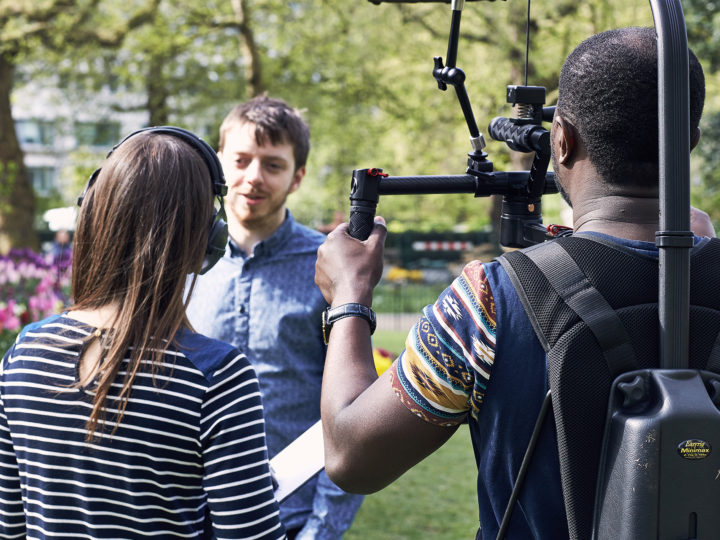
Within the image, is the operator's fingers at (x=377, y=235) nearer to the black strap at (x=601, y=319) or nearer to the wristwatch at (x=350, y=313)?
the wristwatch at (x=350, y=313)

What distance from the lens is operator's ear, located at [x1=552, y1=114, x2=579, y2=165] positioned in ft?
4.83

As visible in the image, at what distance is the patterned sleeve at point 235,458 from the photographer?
1697 millimetres

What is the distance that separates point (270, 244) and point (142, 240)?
4.67 feet

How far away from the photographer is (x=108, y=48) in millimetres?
15602

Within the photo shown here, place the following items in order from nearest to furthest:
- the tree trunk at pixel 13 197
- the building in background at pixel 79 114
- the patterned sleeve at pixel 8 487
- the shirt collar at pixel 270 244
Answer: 1. the patterned sleeve at pixel 8 487
2. the shirt collar at pixel 270 244
3. the tree trunk at pixel 13 197
4. the building in background at pixel 79 114

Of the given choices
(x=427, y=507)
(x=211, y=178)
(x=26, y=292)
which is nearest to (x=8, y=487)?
(x=211, y=178)

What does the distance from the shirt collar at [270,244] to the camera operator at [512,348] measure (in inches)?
68.7

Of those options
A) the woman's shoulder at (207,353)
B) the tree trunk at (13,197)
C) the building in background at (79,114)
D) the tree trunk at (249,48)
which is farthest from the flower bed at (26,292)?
the building in background at (79,114)

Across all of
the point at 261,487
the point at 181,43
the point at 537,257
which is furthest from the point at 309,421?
the point at 181,43

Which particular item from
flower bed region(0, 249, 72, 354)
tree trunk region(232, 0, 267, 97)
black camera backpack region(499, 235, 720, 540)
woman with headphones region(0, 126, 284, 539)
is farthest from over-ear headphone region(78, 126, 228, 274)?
tree trunk region(232, 0, 267, 97)

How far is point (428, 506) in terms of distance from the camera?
20.9 feet

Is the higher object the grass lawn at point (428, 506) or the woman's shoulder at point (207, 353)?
the woman's shoulder at point (207, 353)

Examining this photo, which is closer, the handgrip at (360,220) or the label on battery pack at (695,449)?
the label on battery pack at (695,449)

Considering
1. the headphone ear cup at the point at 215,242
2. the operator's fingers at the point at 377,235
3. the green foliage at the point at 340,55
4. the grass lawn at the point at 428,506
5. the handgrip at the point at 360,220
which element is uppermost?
the green foliage at the point at 340,55
